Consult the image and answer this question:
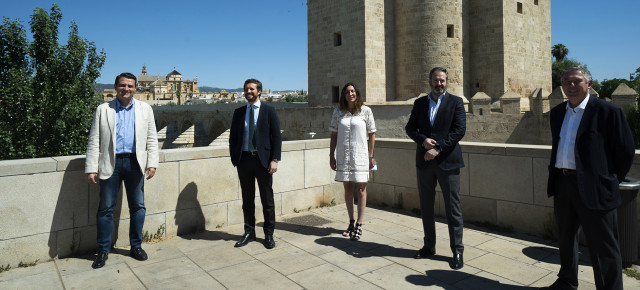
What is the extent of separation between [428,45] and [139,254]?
53.5ft

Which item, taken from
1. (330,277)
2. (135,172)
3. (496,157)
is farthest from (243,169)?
(496,157)

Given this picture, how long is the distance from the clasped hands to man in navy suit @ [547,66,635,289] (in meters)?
0.95

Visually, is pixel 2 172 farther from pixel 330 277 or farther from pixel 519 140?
pixel 519 140

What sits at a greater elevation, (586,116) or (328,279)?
→ (586,116)

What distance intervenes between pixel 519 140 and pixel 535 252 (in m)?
12.1

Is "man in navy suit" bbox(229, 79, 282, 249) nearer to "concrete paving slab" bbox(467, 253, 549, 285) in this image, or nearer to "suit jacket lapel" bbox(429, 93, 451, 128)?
"suit jacket lapel" bbox(429, 93, 451, 128)

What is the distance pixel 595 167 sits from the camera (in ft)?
8.89

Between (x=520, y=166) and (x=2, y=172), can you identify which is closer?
(x=2, y=172)

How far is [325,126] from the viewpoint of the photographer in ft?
61.0

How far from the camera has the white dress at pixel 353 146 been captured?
450cm

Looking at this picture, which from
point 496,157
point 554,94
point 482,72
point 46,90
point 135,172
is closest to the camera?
point 135,172

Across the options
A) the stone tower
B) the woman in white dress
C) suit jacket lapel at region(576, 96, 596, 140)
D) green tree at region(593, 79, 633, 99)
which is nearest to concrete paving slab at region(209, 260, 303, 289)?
the woman in white dress

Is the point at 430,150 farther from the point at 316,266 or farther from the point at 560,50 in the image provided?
the point at 560,50

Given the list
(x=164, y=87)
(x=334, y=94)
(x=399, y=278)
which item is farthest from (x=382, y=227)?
(x=164, y=87)
